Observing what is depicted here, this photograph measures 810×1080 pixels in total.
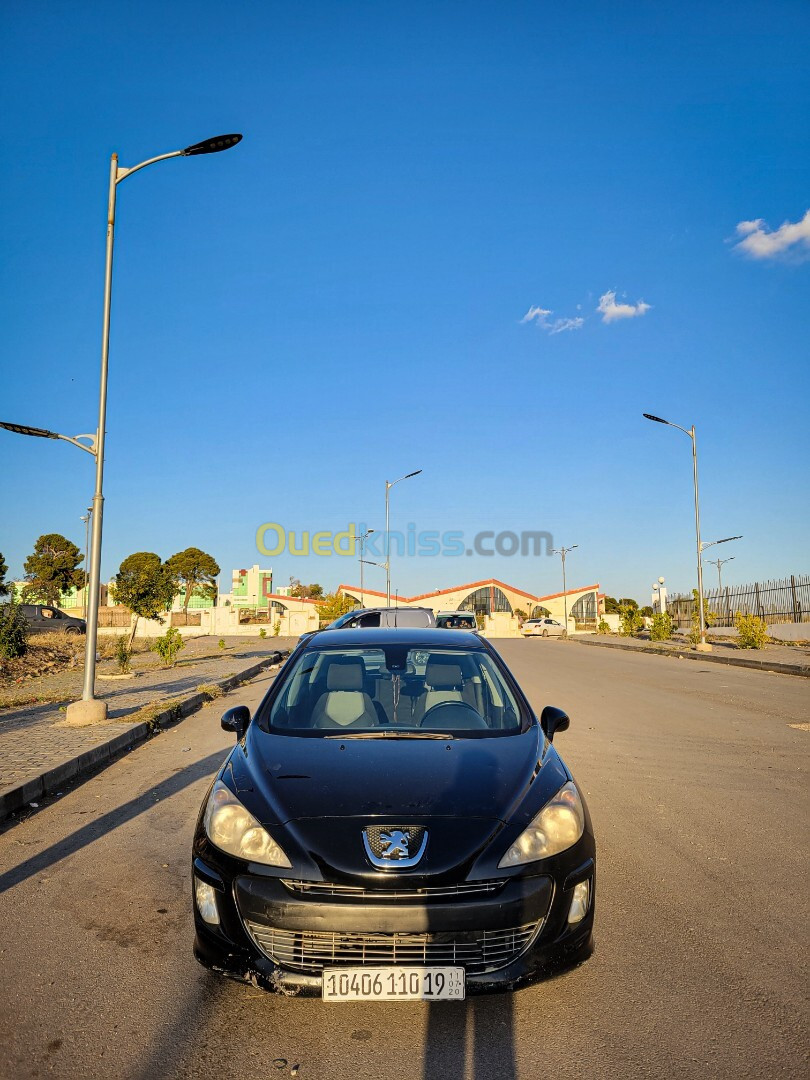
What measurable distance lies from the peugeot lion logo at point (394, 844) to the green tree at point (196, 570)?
76.4 meters

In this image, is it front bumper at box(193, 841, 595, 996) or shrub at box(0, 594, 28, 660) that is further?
shrub at box(0, 594, 28, 660)

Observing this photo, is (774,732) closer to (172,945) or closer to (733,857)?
(733,857)

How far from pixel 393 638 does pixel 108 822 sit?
9.12 feet

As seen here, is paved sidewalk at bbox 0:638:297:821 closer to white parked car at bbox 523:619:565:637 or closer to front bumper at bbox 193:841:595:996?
front bumper at bbox 193:841:595:996

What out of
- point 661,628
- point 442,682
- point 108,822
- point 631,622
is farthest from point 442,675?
point 631,622

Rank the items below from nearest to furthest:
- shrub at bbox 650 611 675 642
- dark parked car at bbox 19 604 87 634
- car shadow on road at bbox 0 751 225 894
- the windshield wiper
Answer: the windshield wiper, car shadow on road at bbox 0 751 225 894, shrub at bbox 650 611 675 642, dark parked car at bbox 19 604 87 634

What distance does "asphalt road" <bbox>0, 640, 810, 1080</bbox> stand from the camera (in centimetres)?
278

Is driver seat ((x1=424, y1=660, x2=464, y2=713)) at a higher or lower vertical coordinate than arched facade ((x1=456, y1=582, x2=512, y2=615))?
lower

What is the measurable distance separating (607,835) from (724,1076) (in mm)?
2947

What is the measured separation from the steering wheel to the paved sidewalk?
381 cm

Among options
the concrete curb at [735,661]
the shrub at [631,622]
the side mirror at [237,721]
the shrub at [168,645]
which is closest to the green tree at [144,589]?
the shrub at [168,645]

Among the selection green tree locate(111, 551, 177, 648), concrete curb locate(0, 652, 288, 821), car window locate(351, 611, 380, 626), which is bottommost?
concrete curb locate(0, 652, 288, 821)

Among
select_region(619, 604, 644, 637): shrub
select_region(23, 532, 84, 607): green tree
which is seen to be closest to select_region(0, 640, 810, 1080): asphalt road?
select_region(619, 604, 644, 637): shrub

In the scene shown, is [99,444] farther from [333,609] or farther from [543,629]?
[543,629]
